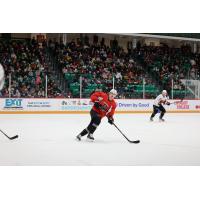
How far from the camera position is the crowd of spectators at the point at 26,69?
10.9 m

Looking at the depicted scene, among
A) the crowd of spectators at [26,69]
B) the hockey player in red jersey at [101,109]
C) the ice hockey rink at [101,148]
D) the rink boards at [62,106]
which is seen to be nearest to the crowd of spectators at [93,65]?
the crowd of spectators at [26,69]

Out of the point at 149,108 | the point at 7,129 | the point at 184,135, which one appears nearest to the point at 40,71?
the point at 149,108

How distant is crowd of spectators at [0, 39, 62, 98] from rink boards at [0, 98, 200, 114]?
0.18 meters

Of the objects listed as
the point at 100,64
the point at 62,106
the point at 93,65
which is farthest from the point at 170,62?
the point at 62,106

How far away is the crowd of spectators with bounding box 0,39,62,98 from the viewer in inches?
429

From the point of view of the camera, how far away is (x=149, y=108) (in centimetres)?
1193

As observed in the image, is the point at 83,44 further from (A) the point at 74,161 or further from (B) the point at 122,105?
(A) the point at 74,161

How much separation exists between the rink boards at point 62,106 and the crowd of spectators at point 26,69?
0.18 m

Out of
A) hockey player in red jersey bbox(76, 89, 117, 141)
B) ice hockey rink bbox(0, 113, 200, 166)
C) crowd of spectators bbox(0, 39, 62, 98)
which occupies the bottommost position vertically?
ice hockey rink bbox(0, 113, 200, 166)

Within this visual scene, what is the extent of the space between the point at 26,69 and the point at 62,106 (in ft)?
5.34

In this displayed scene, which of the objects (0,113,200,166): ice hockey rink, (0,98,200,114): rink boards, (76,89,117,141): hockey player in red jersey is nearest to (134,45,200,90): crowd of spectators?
(0,98,200,114): rink boards

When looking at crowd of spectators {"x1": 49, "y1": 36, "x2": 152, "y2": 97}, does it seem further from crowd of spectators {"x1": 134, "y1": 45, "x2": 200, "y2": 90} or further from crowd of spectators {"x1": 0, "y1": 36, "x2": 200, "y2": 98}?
crowd of spectators {"x1": 134, "y1": 45, "x2": 200, "y2": 90}

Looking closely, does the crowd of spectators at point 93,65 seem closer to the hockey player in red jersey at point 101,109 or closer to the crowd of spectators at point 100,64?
the crowd of spectators at point 100,64

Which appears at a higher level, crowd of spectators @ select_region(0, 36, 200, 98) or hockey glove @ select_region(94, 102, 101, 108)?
crowd of spectators @ select_region(0, 36, 200, 98)
